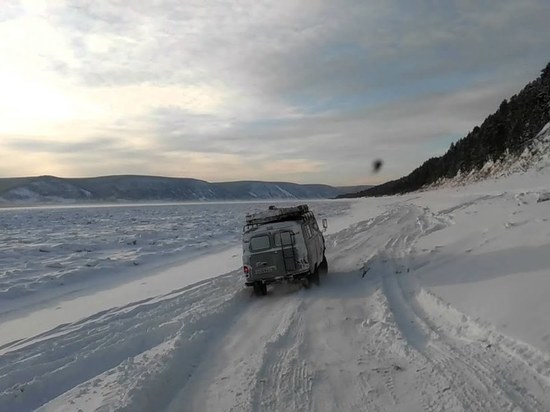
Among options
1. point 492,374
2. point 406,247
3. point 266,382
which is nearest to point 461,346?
point 492,374

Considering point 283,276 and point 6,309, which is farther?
point 6,309

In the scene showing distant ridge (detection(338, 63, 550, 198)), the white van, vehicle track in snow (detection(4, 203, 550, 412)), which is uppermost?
distant ridge (detection(338, 63, 550, 198))

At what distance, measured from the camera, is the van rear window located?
1266 centimetres

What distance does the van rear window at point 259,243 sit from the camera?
12664 mm

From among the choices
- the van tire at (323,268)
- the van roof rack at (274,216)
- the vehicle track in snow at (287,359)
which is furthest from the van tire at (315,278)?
the van roof rack at (274,216)

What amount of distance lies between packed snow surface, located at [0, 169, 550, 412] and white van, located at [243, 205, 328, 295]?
1.65 feet

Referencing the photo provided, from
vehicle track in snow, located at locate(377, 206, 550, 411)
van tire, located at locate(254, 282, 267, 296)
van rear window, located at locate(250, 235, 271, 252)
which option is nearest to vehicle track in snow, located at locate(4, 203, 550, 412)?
vehicle track in snow, located at locate(377, 206, 550, 411)

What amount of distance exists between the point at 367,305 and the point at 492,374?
4.25m

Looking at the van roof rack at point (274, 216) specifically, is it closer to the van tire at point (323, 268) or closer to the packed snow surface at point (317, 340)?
the van tire at point (323, 268)

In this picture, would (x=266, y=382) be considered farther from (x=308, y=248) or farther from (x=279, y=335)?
(x=308, y=248)

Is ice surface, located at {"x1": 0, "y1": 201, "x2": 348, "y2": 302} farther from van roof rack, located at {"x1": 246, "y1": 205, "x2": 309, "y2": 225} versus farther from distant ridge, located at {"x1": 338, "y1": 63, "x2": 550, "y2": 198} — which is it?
distant ridge, located at {"x1": 338, "y1": 63, "x2": 550, "y2": 198}

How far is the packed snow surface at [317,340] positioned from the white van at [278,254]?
1.65ft

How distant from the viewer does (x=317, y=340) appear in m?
7.73

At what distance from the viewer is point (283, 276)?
12.3m
